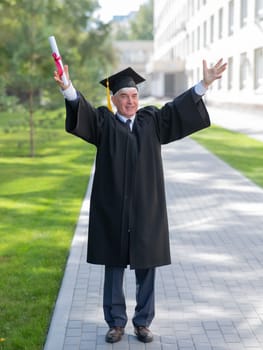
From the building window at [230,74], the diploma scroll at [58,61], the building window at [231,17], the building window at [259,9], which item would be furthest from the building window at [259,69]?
the diploma scroll at [58,61]

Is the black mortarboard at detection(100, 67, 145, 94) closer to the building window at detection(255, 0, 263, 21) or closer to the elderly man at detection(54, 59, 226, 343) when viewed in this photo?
the elderly man at detection(54, 59, 226, 343)

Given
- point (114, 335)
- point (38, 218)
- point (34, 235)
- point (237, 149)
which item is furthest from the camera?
point (237, 149)

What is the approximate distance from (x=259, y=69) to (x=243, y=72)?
12.1 feet

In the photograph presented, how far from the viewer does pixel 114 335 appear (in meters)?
4.82

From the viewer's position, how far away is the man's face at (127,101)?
4641 mm

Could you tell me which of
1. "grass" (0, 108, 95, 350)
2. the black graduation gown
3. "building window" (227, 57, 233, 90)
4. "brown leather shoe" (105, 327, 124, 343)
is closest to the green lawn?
"grass" (0, 108, 95, 350)

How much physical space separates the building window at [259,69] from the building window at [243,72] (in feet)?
5.78

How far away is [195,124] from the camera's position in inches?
187

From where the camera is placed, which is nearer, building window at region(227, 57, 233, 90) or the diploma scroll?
the diploma scroll

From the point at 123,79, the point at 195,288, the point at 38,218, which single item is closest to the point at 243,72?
the point at 38,218

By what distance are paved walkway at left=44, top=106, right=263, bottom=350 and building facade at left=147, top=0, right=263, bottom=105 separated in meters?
26.4

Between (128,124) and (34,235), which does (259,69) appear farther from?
(128,124)

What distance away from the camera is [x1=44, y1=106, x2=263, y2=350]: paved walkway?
16.0 feet

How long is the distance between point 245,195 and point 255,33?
25.8m
